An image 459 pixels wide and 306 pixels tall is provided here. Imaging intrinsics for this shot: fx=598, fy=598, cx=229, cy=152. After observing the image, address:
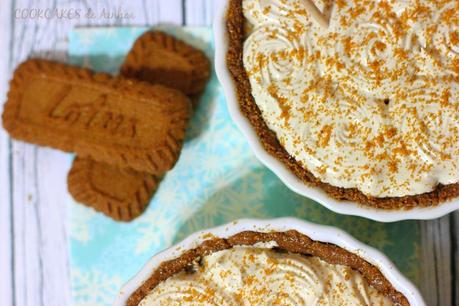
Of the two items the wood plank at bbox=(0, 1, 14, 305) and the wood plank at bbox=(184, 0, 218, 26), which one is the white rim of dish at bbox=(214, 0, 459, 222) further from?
the wood plank at bbox=(0, 1, 14, 305)

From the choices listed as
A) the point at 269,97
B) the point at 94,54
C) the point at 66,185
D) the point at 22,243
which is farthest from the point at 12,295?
the point at 269,97

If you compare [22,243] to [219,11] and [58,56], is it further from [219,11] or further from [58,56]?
[219,11]

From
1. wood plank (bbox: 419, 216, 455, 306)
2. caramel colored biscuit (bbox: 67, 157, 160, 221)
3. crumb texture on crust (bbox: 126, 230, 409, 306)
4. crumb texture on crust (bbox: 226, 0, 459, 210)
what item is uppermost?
crumb texture on crust (bbox: 226, 0, 459, 210)

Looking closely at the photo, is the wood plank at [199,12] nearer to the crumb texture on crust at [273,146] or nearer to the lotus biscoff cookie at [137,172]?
the lotus biscoff cookie at [137,172]

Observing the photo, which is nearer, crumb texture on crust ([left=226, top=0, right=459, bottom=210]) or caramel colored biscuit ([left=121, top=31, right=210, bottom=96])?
crumb texture on crust ([left=226, top=0, right=459, bottom=210])

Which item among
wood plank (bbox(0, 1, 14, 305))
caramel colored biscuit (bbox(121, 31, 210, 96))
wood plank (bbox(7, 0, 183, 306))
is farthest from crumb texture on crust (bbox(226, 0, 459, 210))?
wood plank (bbox(0, 1, 14, 305))

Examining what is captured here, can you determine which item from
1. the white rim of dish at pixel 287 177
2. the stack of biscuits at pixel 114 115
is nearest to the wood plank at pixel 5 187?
the stack of biscuits at pixel 114 115
